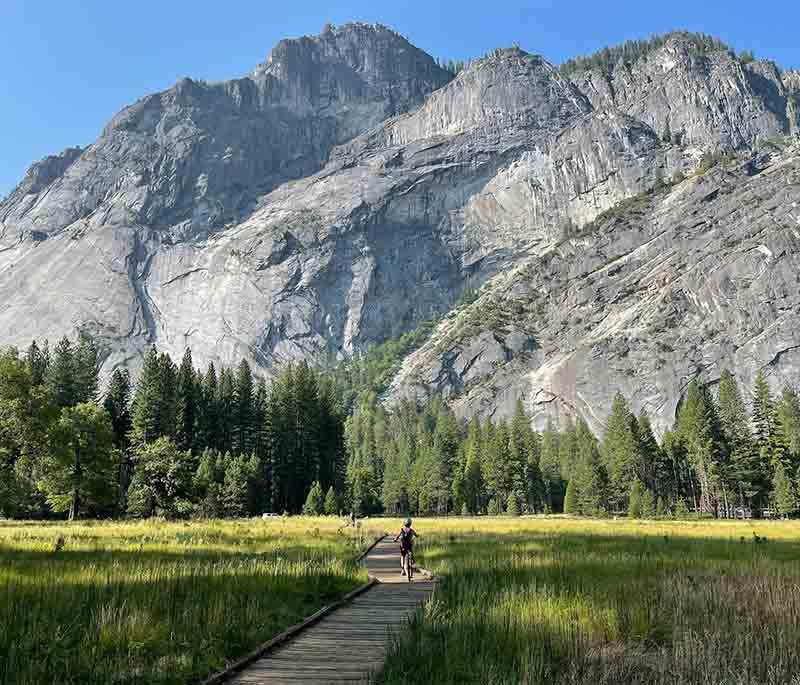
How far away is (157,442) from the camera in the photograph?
55719mm

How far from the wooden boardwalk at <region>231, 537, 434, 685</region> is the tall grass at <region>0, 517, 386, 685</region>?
0.54 meters

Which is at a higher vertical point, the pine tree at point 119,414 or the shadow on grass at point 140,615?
the pine tree at point 119,414

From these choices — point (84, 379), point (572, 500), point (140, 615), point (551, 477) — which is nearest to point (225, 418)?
point (84, 379)

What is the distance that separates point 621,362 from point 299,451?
309 feet

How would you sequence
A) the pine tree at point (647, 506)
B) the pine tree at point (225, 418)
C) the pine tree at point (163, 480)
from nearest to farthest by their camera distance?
the pine tree at point (163, 480) → the pine tree at point (647, 506) → the pine tree at point (225, 418)

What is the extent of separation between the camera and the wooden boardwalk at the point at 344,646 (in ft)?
26.0

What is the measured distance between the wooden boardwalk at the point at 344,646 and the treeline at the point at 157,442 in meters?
36.2

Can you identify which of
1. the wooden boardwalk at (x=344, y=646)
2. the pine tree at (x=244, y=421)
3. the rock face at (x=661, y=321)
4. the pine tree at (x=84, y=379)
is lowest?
the wooden boardwalk at (x=344, y=646)

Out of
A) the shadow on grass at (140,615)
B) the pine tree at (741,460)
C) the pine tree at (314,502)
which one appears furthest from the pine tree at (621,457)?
the shadow on grass at (140,615)

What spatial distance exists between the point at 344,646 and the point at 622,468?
8585 cm

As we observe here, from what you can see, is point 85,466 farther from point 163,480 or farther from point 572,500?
point 572,500

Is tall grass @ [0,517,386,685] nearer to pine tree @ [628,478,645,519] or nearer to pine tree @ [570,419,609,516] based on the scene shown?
pine tree @ [628,478,645,519]

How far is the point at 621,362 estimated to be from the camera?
154000 mm

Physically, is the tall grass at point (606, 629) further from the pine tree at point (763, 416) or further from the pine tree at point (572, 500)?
the pine tree at point (572, 500)
